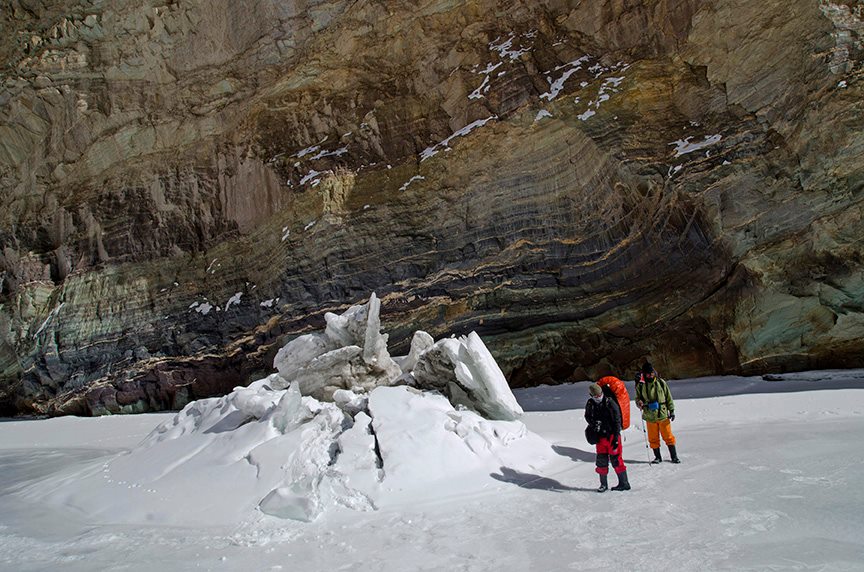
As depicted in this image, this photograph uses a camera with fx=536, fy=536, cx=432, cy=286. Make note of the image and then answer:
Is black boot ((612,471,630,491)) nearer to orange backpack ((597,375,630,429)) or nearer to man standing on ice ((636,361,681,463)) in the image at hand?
orange backpack ((597,375,630,429))

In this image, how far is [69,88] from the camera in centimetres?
2100

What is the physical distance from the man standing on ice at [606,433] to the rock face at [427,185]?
7731 mm

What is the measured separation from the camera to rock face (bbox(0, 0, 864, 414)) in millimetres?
11055

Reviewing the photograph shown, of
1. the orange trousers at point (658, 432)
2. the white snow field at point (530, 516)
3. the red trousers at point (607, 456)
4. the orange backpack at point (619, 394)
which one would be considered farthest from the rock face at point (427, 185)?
the red trousers at point (607, 456)

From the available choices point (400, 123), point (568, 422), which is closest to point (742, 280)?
point (568, 422)

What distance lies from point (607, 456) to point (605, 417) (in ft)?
1.21

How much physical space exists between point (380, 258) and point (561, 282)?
206 inches

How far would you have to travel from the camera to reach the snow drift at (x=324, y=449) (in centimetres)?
522

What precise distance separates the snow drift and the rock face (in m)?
6.84

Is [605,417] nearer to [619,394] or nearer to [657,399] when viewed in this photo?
[619,394]

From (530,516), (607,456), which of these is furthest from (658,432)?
(530,516)

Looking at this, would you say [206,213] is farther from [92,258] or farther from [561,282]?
[561,282]

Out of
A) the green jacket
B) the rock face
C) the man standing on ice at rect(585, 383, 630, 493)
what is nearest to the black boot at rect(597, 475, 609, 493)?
the man standing on ice at rect(585, 383, 630, 493)

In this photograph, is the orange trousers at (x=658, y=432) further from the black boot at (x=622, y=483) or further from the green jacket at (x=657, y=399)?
the black boot at (x=622, y=483)
